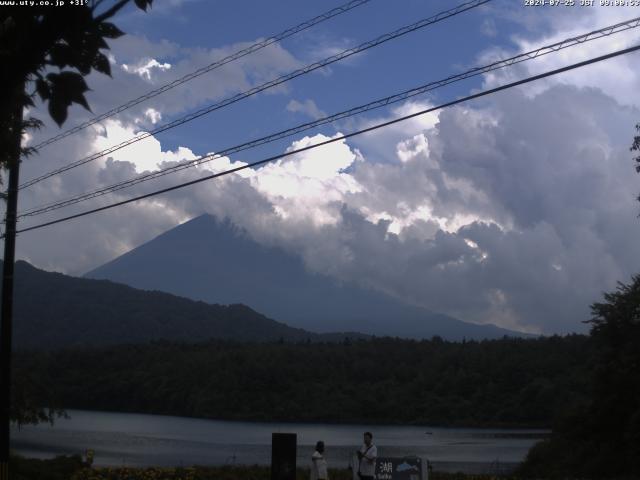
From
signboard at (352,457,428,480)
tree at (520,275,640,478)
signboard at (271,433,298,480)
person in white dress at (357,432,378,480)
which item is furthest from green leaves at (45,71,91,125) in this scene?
tree at (520,275,640,478)

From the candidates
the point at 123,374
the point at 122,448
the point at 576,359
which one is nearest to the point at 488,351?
the point at 576,359

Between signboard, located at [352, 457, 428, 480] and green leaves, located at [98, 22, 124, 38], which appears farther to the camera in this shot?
signboard, located at [352, 457, 428, 480]

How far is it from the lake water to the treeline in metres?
3.73

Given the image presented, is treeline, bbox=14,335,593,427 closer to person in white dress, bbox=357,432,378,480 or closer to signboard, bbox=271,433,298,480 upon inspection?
person in white dress, bbox=357,432,378,480

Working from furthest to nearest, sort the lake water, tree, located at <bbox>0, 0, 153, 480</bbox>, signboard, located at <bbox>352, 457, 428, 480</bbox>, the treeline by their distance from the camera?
the treeline
the lake water
signboard, located at <bbox>352, 457, 428, 480</bbox>
tree, located at <bbox>0, 0, 153, 480</bbox>

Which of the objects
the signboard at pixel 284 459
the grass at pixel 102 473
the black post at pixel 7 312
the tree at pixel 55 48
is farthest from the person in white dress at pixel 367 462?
the tree at pixel 55 48

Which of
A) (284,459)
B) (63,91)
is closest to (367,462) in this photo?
(284,459)

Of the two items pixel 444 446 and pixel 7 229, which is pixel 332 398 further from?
pixel 7 229

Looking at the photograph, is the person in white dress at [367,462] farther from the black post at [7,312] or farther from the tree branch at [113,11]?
the tree branch at [113,11]

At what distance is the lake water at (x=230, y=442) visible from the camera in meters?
47.5

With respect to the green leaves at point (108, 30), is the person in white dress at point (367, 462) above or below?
below

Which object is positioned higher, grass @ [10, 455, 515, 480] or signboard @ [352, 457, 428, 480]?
signboard @ [352, 457, 428, 480]

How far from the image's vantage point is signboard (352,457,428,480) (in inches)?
752

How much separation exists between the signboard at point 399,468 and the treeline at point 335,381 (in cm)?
6910
